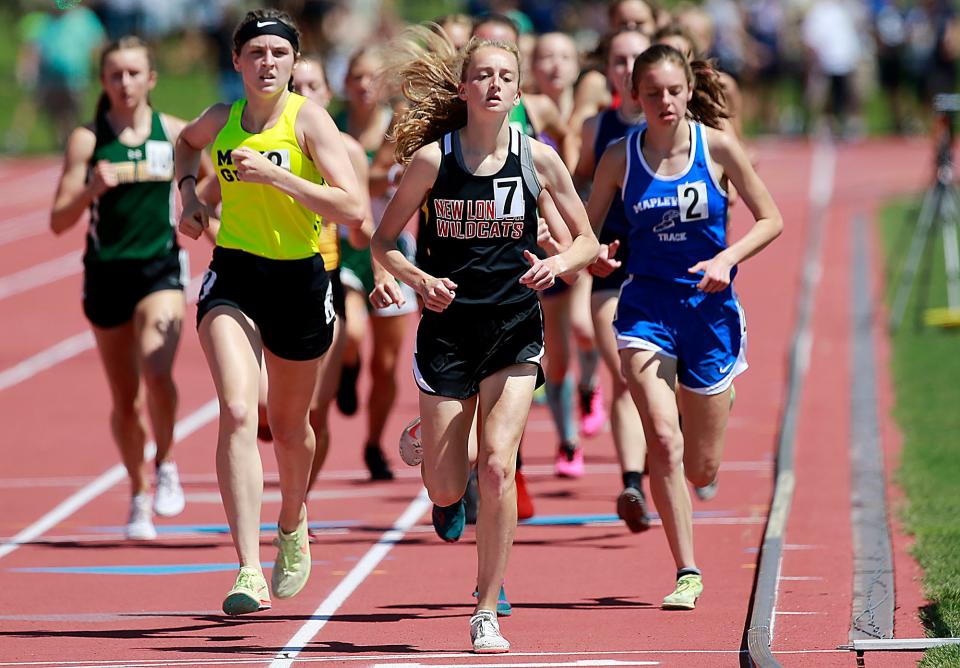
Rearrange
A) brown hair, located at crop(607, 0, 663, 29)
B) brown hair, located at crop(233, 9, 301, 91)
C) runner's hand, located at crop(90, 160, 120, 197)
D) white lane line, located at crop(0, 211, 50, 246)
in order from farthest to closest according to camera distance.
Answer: white lane line, located at crop(0, 211, 50, 246)
brown hair, located at crop(607, 0, 663, 29)
runner's hand, located at crop(90, 160, 120, 197)
brown hair, located at crop(233, 9, 301, 91)

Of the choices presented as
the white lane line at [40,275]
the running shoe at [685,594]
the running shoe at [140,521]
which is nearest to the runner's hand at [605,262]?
the running shoe at [685,594]

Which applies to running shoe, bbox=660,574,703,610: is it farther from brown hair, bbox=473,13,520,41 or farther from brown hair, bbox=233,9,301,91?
brown hair, bbox=473,13,520,41

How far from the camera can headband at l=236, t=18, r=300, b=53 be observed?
7324 mm

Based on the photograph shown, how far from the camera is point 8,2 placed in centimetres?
4188

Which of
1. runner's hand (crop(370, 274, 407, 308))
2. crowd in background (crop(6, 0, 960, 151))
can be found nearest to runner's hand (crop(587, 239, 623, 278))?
runner's hand (crop(370, 274, 407, 308))

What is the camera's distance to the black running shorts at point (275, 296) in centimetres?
741

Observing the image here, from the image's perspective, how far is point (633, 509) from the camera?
859 cm

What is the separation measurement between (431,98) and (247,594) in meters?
2.11

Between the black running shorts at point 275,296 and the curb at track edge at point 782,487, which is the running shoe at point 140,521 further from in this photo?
the curb at track edge at point 782,487

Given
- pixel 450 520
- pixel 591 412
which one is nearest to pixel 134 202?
pixel 450 520

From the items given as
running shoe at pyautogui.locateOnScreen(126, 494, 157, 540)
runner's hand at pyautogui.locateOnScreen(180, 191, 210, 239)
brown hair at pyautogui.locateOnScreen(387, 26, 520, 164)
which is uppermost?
Answer: brown hair at pyautogui.locateOnScreen(387, 26, 520, 164)

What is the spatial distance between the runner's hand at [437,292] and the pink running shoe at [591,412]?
4.93 meters

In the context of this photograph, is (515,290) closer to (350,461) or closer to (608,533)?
(608,533)

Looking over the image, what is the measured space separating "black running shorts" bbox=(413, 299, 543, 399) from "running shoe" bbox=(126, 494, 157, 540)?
3.28 metres
